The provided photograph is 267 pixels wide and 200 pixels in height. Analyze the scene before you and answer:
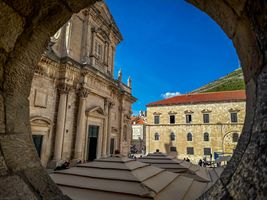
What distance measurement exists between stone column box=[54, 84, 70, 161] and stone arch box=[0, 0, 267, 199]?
8.86 meters

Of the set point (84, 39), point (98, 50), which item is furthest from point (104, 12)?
point (84, 39)

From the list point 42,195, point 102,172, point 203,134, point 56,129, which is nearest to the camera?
point 42,195

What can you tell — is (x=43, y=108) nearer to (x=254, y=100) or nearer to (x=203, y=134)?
(x=254, y=100)

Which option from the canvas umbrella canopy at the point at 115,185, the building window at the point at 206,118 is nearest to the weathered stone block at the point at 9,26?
the canvas umbrella canopy at the point at 115,185

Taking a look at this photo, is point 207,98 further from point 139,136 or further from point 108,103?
point 139,136

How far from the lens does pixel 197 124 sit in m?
26.9

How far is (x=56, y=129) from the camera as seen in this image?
385 inches

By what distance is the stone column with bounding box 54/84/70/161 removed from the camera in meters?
9.47

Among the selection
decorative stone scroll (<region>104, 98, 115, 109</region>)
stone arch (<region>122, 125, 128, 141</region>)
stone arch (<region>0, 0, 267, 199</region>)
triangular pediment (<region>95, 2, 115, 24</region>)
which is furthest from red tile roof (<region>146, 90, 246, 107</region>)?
stone arch (<region>0, 0, 267, 199</region>)

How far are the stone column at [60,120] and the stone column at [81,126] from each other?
1.11 metres

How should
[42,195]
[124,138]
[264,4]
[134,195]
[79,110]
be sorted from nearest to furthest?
[264,4]
[42,195]
[134,195]
[79,110]
[124,138]

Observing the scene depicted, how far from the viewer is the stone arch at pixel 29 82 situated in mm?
833

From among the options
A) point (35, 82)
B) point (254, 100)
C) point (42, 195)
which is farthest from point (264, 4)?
point (35, 82)

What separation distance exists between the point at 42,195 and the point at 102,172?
193 centimetres
